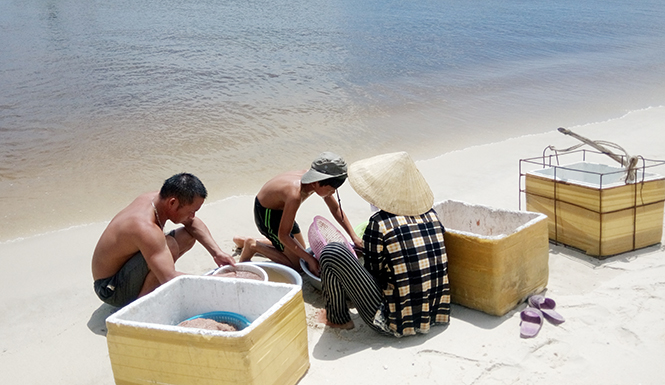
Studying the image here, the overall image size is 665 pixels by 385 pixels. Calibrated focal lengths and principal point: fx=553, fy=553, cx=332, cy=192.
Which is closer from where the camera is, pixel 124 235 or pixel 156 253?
pixel 156 253

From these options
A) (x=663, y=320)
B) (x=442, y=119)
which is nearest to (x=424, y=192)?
(x=663, y=320)

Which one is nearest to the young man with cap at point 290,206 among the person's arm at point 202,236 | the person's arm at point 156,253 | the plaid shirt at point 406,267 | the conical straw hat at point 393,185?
the conical straw hat at point 393,185

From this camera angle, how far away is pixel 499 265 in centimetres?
319

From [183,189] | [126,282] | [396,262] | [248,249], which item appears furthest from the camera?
[248,249]

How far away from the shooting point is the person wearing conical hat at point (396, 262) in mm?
3004

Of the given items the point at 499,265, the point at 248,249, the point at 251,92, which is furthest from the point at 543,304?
the point at 251,92

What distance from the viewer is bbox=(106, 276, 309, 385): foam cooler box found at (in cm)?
229

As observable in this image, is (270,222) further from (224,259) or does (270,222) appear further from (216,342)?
(216,342)

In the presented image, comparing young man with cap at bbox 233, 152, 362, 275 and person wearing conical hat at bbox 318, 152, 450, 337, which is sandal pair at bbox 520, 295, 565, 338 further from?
young man with cap at bbox 233, 152, 362, 275

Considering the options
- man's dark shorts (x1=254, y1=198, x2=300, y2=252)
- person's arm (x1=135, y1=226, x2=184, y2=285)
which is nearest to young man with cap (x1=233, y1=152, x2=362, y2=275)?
man's dark shorts (x1=254, y1=198, x2=300, y2=252)

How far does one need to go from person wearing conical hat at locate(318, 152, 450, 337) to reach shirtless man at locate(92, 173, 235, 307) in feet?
2.92

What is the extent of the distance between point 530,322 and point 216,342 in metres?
1.85

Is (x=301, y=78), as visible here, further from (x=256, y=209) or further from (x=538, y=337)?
(x=538, y=337)

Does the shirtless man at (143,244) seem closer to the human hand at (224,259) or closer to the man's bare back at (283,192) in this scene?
the human hand at (224,259)
